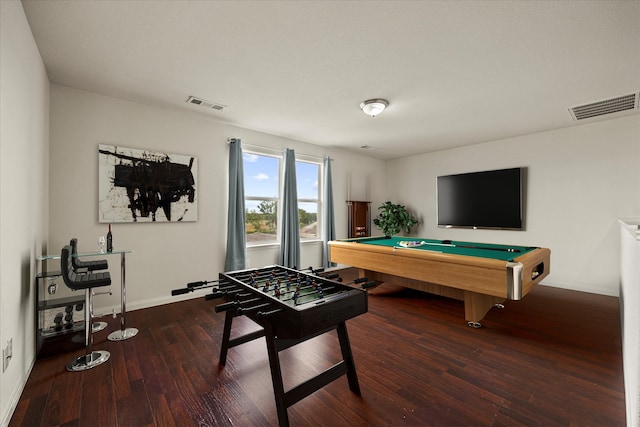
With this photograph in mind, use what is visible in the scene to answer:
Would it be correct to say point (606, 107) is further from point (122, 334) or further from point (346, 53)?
point (122, 334)

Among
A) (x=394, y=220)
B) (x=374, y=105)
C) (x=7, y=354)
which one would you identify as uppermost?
(x=374, y=105)

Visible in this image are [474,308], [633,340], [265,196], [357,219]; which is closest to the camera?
[633,340]

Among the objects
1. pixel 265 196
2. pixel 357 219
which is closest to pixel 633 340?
pixel 265 196

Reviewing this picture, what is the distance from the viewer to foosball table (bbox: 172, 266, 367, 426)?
4.67 feet

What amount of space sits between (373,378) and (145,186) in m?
3.25

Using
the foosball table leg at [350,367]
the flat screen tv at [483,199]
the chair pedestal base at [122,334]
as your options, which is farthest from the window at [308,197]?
the foosball table leg at [350,367]

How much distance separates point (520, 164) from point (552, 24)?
330 cm

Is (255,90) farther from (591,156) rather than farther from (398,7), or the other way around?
(591,156)

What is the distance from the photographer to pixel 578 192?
13.6ft

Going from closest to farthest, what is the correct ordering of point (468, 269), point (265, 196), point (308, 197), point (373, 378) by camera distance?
point (373, 378)
point (468, 269)
point (265, 196)
point (308, 197)

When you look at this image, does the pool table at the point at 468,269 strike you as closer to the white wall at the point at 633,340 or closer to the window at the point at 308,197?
the white wall at the point at 633,340

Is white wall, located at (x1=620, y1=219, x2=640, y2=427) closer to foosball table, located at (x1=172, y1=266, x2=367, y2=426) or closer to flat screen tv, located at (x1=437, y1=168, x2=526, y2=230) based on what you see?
foosball table, located at (x1=172, y1=266, x2=367, y2=426)

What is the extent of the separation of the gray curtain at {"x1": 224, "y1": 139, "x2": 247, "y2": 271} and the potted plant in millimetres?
3215

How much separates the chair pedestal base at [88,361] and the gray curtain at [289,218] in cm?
259
